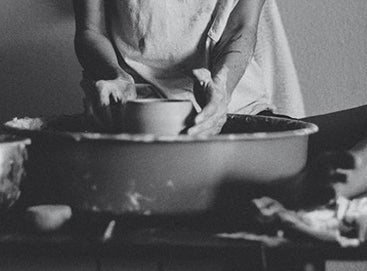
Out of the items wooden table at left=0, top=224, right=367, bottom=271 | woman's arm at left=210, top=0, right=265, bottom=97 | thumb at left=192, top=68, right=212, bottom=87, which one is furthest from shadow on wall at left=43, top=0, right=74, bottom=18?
wooden table at left=0, top=224, right=367, bottom=271

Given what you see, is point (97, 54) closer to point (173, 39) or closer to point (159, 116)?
point (173, 39)

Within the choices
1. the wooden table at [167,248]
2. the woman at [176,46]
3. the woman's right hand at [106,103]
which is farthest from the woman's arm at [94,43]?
the wooden table at [167,248]

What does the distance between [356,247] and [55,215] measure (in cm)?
36

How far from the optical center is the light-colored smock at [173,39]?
54.6 inches

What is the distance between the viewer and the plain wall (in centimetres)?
179

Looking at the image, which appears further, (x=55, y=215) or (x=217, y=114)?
(x=217, y=114)

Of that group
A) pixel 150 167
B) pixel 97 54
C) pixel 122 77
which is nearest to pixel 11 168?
pixel 150 167

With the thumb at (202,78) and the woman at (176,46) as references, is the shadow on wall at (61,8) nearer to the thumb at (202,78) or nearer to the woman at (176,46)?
the woman at (176,46)

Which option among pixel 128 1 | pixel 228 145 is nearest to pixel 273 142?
pixel 228 145

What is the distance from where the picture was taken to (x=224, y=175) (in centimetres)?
81

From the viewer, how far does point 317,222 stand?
0.73 m

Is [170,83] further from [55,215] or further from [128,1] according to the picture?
[55,215]

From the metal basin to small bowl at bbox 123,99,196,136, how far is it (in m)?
0.15

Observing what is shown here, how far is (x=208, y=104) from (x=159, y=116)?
9cm
